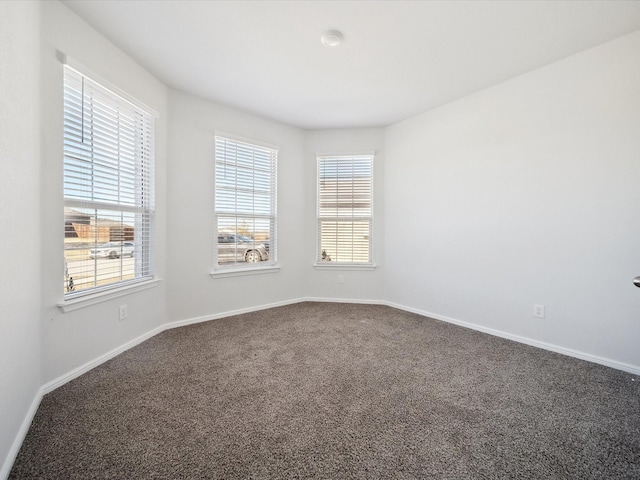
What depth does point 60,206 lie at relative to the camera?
81.0 inches

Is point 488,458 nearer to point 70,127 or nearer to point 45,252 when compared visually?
point 45,252

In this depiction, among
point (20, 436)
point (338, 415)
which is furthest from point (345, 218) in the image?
point (20, 436)

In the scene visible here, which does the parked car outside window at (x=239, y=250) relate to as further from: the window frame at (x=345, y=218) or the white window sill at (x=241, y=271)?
the window frame at (x=345, y=218)

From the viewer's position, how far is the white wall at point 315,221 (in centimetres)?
433

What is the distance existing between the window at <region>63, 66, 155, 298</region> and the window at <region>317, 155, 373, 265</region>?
233cm

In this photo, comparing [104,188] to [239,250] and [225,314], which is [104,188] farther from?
[225,314]

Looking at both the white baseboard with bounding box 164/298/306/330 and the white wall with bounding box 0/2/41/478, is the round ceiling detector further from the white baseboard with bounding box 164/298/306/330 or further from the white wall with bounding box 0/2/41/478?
the white baseboard with bounding box 164/298/306/330

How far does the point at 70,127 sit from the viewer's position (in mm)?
2152

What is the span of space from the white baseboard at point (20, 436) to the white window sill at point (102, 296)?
21.2 inches

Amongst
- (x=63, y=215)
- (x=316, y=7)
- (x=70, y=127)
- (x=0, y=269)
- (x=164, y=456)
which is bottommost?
(x=164, y=456)

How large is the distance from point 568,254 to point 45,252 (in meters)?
4.12

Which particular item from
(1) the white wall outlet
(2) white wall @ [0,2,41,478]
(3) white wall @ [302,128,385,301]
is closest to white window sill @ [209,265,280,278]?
(3) white wall @ [302,128,385,301]

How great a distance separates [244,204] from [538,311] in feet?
11.4

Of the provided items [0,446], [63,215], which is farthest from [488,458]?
[63,215]
